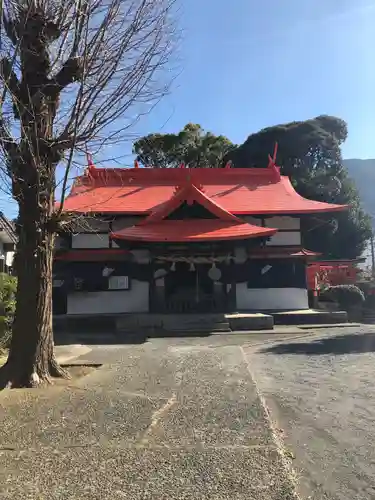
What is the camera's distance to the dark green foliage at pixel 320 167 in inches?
1443

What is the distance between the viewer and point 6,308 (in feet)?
38.5

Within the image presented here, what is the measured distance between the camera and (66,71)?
644 centimetres

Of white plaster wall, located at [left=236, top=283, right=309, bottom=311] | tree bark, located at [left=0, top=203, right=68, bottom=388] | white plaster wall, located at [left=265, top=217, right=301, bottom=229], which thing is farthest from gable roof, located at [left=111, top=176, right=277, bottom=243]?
tree bark, located at [left=0, top=203, right=68, bottom=388]

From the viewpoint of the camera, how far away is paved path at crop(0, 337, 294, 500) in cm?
319

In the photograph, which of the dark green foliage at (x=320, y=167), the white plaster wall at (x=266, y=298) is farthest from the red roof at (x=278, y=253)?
the dark green foliage at (x=320, y=167)

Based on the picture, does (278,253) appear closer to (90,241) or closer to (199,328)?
(199,328)

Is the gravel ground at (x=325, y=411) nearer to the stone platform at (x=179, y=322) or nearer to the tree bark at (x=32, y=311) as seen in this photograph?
the tree bark at (x=32, y=311)

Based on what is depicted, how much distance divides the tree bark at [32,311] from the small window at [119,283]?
39.6 ft

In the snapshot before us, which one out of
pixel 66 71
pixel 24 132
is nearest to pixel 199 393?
pixel 24 132

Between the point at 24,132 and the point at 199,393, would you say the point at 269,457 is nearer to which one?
the point at 199,393

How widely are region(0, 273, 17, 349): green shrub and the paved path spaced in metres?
4.89

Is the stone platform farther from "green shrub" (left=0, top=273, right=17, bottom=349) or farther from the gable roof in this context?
"green shrub" (left=0, top=273, right=17, bottom=349)

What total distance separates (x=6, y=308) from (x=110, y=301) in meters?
7.23

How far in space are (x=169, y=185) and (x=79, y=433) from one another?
19.2 meters
